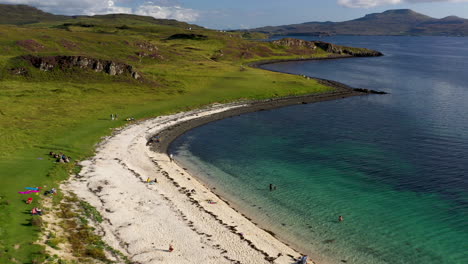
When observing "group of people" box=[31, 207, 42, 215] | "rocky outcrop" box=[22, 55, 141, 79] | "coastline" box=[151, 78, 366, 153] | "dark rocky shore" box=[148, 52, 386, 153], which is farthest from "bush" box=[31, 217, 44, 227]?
"rocky outcrop" box=[22, 55, 141, 79]

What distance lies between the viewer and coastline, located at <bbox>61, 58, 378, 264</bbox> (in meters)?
35.7

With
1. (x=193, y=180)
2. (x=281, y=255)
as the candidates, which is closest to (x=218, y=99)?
(x=193, y=180)

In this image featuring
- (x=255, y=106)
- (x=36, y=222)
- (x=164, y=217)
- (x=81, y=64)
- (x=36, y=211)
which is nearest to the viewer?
(x=36, y=222)

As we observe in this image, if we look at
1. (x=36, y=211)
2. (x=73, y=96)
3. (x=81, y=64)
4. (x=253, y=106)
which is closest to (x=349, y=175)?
(x=36, y=211)

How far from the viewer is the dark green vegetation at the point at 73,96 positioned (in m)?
39.1

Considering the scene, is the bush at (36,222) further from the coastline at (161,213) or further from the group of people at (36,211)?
the coastline at (161,213)

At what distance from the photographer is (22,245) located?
32625mm

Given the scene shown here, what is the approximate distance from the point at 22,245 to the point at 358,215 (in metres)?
39.9

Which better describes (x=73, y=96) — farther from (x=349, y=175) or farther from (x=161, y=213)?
(x=349, y=175)

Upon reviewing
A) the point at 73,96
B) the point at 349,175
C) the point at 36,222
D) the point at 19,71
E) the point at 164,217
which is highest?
the point at 19,71

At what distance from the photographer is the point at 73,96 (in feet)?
338

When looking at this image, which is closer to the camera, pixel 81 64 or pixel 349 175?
pixel 349 175

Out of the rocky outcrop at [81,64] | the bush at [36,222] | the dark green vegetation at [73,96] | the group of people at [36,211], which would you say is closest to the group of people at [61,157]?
the dark green vegetation at [73,96]

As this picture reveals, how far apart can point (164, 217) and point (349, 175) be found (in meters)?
33.5
